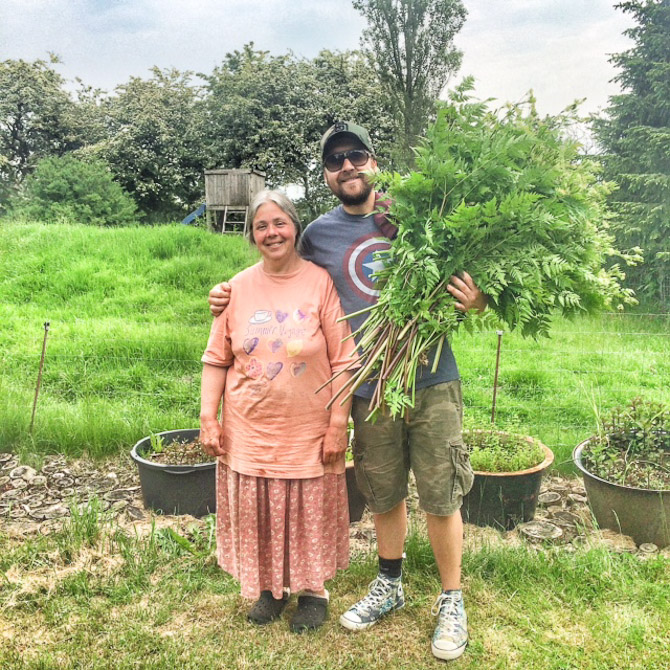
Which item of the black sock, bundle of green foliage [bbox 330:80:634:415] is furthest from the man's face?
the black sock

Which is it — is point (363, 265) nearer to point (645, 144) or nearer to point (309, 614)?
point (309, 614)

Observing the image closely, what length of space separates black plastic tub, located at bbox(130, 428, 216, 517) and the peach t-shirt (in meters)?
Answer: 1.31

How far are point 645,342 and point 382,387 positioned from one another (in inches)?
314

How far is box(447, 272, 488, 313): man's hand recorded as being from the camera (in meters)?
2.38

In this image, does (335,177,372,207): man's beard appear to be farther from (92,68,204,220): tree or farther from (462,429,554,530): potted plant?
Result: (92,68,204,220): tree

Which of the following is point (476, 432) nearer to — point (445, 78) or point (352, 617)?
point (352, 617)

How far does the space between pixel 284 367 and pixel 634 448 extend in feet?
8.43

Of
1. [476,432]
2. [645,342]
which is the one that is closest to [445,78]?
[645,342]

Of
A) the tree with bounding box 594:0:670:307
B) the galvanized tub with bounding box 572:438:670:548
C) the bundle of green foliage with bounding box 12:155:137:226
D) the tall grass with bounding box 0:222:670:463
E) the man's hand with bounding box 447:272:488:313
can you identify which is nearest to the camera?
the man's hand with bounding box 447:272:488:313

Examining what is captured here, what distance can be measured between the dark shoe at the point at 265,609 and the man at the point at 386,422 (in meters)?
0.34

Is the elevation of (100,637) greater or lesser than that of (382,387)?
lesser

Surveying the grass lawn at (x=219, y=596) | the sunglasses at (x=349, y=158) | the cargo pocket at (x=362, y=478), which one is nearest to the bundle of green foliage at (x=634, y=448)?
the grass lawn at (x=219, y=596)

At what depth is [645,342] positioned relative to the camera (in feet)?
30.0

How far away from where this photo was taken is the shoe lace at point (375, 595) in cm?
288
